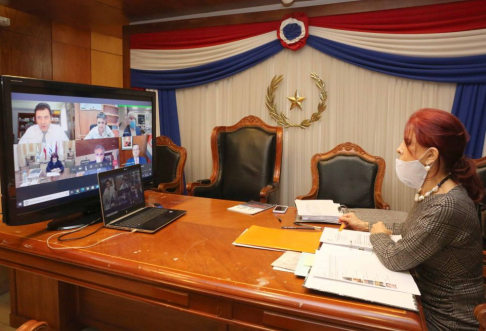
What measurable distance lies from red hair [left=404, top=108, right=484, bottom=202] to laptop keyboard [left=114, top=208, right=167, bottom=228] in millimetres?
1152

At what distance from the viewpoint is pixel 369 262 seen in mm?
1136

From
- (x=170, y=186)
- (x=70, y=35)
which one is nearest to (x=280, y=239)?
(x=170, y=186)

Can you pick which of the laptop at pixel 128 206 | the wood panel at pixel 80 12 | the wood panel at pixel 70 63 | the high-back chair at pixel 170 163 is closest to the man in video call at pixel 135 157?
the laptop at pixel 128 206

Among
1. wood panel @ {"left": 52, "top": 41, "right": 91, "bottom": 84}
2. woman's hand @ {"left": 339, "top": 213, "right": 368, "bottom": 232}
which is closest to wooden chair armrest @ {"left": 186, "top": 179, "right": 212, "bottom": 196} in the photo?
woman's hand @ {"left": 339, "top": 213, "right": 368, "bottom": 232}

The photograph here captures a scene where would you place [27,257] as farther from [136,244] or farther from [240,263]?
[240,263]

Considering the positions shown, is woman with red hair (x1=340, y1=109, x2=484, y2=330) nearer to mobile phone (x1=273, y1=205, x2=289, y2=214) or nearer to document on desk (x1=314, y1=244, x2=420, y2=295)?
document on desk (x1=314, y1=244, x2=420, y2=295)

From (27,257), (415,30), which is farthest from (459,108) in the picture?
(27,257)

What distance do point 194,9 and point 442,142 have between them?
10.5ft

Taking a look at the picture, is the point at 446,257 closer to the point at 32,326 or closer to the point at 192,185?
the point at 32,326

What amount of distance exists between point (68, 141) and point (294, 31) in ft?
7.96

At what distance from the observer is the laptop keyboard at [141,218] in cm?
153

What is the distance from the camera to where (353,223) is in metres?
1.54

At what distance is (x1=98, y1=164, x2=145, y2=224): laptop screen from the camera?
1524 mm

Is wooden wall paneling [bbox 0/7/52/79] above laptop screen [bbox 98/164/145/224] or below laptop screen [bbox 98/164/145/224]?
above
